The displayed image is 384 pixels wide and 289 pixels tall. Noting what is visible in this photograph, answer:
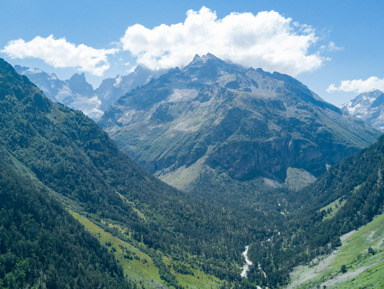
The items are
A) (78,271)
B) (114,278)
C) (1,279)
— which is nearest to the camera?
(1,279)

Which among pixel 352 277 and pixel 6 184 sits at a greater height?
pixel 6 184

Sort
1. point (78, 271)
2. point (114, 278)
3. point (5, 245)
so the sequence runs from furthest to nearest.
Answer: point (114, 278), point (78, 271), point (5, 245)

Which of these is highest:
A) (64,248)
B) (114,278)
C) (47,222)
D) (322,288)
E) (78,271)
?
(47,222)

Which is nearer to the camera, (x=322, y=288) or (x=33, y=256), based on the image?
(x=33, y=256)

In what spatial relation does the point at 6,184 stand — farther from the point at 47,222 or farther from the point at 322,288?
the point at 322,288

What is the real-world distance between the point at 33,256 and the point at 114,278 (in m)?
53.2

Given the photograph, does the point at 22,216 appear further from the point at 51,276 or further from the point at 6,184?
the point at 51,276

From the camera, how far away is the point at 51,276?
516ft

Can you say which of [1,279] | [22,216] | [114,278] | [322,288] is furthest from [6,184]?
[322,288]

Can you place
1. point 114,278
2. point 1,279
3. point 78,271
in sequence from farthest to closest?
1. point 114,278
2. point 78,271
3. point 1,279

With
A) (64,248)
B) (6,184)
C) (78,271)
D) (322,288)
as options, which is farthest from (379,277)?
(6,184)

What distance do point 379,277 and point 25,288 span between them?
181m

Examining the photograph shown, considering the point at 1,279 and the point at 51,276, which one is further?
the point at 51,276

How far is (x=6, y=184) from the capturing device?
634 feet
